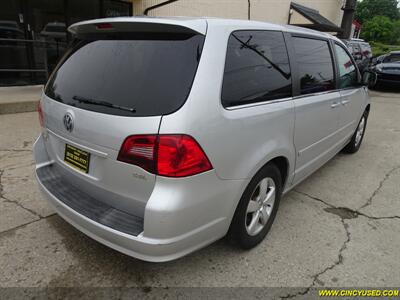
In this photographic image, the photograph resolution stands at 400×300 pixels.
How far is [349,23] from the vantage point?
13.2 metres

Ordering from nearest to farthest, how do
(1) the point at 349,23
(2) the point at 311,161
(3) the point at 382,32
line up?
(2) the point at 311,161, (1) the point at 349,23, (3) the point at 382,32

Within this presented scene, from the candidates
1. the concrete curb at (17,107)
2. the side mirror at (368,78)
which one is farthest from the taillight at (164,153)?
the concrete curb at (17,107)

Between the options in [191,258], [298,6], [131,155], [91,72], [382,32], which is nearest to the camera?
[131,155]

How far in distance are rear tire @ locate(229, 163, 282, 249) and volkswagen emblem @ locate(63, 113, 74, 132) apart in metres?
1.27

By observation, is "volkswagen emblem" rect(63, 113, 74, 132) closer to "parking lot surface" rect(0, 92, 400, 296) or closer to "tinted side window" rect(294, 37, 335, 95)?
"parking lot surface" rect(0, 92, 400, 296)

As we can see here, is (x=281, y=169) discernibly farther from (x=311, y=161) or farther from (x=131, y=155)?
Answer: (x=131, y=155)

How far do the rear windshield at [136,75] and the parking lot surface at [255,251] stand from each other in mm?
1186

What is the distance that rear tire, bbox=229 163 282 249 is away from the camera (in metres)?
2.33

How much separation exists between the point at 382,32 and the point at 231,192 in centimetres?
8148

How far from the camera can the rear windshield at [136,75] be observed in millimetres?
1845

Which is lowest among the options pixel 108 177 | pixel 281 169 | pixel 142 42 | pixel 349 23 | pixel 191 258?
pixel 191 258

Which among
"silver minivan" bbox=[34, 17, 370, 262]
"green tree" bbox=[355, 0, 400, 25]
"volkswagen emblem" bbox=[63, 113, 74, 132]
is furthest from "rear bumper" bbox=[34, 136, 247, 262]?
"green tree" bbox=[355, 0, 400, 25]

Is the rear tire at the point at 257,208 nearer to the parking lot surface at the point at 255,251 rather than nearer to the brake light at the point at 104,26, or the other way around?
the parking lot surface at the point at 255,251

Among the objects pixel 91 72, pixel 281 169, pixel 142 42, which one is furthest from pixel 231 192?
pixel 91 72
